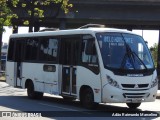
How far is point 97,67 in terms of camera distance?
16.0 meters

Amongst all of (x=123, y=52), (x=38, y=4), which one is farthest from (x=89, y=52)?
(x=38, y=4)

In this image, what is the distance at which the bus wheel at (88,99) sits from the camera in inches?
641

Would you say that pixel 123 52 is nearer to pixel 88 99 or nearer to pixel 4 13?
pixel 88 99

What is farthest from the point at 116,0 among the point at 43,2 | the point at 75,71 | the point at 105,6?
the point at 75,71

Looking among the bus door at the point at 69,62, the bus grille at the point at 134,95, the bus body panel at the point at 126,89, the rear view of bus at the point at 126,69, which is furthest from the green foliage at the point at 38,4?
the bus grille at the point at 134,95

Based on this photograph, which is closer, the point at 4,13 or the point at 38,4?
the point at 4,13

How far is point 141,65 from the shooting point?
52.9 ft

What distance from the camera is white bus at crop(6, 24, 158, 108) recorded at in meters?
15.6

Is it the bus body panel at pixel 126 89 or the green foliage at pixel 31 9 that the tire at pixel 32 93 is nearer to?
the bus body panel at pixel 126 89

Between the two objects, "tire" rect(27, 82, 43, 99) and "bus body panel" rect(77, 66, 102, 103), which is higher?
"bus body panel" rect(77, 66, 102, 103)

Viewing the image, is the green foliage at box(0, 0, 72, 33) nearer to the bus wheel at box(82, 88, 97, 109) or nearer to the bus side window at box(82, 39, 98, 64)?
the bus side window at box(82, 39, 98, 64)

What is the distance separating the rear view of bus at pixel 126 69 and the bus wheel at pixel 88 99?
2.37 feet

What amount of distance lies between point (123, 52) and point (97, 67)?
40.2 inches

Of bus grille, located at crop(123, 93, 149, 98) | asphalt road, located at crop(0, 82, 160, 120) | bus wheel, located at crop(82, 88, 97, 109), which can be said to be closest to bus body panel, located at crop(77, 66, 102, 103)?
bus wheel, located at crop(82, 88, 97, 109)
